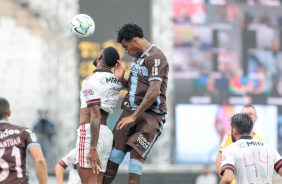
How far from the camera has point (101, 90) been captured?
11.3 m

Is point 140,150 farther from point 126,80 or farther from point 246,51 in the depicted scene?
point 246,51

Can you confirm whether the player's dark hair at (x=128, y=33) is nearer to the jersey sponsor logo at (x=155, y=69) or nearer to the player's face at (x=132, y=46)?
the player's face at (x=132, y=46)

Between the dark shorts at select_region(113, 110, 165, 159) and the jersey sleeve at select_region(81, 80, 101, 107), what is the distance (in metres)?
0.36

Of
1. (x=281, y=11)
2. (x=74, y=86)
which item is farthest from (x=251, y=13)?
(x=74, y=86)

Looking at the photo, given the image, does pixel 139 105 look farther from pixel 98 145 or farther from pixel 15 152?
pixel 15 152

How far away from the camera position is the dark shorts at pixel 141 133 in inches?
438

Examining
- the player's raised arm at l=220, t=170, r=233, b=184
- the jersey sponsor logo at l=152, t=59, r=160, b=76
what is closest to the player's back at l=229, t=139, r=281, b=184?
the player's raised arm at l=220, t=170, r=233, b=184

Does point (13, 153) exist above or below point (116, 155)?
above

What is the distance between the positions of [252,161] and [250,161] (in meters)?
0.02

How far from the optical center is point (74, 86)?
24000 mm

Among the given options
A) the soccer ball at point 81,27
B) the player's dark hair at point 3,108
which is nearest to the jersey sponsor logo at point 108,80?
the soccer ball at point 81,27

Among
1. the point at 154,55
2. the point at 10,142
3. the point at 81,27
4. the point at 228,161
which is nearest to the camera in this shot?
the point at 10,142

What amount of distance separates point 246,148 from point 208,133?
14.9 metres

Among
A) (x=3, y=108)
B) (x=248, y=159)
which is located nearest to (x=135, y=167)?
(x=248, y=159)
